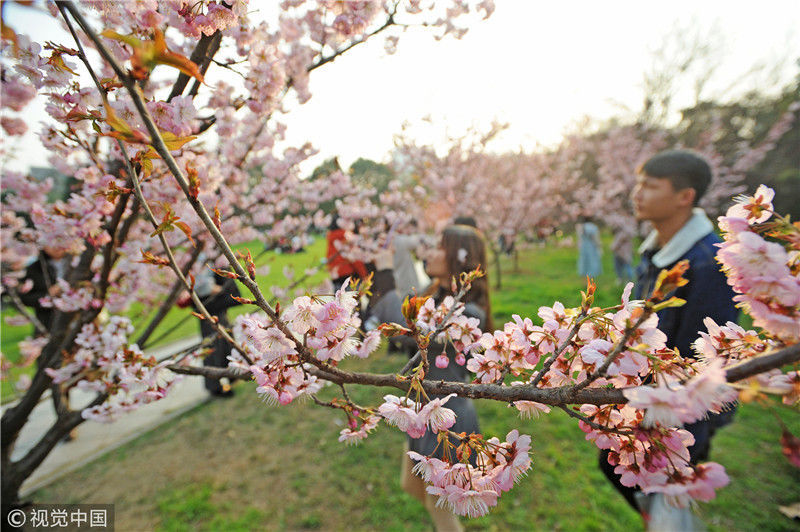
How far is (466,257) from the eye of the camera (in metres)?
2.70

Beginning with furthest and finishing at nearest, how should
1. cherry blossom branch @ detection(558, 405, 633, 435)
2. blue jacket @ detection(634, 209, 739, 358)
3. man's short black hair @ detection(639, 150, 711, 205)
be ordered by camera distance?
man's short black hair @ detection(639, 150, 711, 205)
blue jacket @ detection(634, 209, 739, 358)
cherry blossom branch @ detection(558, 405, 633, 435)

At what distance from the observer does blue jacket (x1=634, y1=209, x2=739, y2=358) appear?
1620mm

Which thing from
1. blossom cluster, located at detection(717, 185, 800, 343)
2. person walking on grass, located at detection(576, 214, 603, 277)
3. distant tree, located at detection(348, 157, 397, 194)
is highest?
distant tree, located at detection(348, 157, 397, 194)

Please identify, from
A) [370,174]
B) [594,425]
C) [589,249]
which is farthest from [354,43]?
[589,249]

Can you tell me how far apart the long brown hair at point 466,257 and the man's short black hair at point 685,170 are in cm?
132

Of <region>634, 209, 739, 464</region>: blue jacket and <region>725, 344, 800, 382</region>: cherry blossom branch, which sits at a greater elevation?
<region>725, 344, 800, 382</region>: cherry blossom branch

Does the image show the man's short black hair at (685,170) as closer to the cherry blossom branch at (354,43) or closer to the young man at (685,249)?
the young man at (685,249)

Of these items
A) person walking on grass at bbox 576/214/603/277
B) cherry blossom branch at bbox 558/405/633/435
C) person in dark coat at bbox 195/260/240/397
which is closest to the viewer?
cherry blossom branch at bbox 558/405/633/435

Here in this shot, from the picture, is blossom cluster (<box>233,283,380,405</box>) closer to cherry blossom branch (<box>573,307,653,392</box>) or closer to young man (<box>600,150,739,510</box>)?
cherry blossom branch (<box>573,307,653,392</box>)

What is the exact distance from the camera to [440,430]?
0.92 metres

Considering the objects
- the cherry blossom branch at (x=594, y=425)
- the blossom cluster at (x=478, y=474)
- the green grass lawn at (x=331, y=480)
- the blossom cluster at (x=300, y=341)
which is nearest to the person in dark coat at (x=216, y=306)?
the green grass lawn at (x=331, y=480)

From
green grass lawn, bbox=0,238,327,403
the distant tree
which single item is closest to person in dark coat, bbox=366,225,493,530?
green grass lawn, bbox=0,238,327,403

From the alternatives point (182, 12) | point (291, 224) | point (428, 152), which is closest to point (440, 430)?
point (182, 12)

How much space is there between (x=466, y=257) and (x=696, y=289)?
4.56ft
